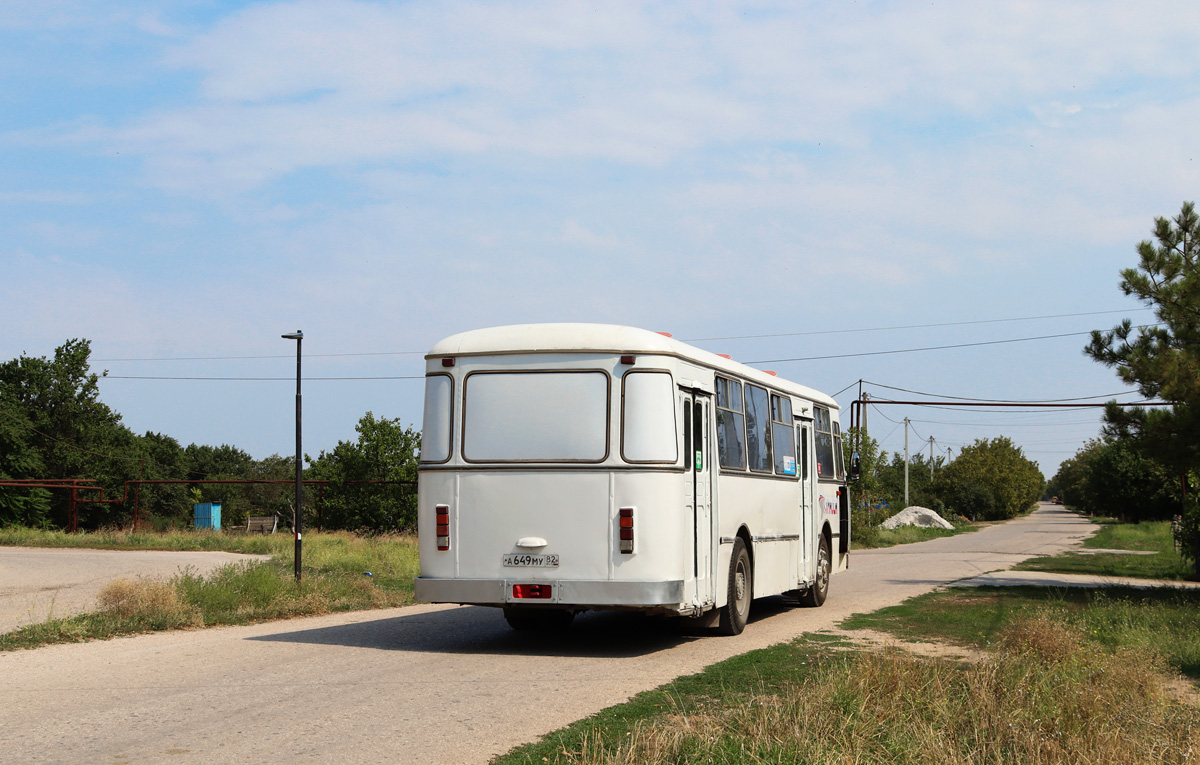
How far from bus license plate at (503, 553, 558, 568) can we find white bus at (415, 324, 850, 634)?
0.01 metres

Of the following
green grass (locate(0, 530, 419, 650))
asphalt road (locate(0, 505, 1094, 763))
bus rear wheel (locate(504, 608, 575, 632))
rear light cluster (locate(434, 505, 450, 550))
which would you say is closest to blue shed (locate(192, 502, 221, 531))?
green grass (locate(0, 530, 419, 650))

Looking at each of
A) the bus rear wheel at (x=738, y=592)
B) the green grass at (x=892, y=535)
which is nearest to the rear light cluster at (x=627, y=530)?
the bus rear wheel at (x=738, y=592)

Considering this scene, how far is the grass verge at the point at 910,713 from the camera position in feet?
20.2

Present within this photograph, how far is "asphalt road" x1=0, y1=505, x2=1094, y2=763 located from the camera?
7184mm

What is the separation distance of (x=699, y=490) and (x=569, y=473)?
149cm

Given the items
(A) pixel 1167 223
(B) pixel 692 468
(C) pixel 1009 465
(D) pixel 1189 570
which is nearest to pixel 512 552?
(B) pixel 692 468

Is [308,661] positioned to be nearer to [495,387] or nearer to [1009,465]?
[495,387]

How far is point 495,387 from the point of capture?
11.9 metres

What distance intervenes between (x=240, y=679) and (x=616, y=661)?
3.54m

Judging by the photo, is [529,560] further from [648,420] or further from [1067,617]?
[1067,617]

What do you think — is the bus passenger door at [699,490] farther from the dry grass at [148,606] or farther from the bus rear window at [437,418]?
the dry grass at [148,606]

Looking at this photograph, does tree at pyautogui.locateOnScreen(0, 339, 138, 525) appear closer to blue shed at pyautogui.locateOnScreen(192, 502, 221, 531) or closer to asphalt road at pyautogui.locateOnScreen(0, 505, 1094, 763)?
blue shed at pyautogui.locateOnScreen(192, 502, 221, 531)

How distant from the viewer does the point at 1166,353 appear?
16844 millimetres

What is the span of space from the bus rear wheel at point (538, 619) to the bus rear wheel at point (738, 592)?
1.90 meters
